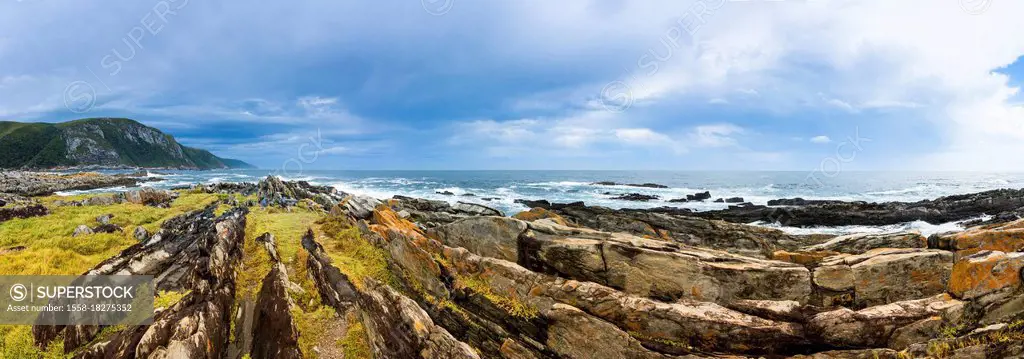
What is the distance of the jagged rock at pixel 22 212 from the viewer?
63.2 ft

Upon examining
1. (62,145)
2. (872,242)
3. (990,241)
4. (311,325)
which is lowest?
(311,325)

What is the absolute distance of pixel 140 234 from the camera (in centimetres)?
1661

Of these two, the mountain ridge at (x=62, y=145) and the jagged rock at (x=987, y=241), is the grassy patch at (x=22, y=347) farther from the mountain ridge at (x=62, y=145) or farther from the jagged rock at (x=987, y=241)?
the mountain ridge at (x=62, y=145)

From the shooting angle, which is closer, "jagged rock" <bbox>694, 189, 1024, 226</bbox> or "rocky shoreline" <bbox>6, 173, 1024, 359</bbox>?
"rocky shoreline" <bbox>6, 173, 1024, 359</bbox>

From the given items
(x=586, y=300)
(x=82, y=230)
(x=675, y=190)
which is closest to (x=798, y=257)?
(x=586, y=300)

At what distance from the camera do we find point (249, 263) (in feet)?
44.2

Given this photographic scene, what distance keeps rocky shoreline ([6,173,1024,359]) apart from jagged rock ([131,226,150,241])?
3.82 m

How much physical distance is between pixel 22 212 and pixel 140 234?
36.3ft

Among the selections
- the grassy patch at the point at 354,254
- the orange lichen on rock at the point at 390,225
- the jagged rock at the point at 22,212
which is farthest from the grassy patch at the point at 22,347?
the jagged rock at the point at 22,212

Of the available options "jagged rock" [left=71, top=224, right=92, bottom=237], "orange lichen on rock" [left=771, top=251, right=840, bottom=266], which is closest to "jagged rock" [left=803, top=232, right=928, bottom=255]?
"orange lichen on rock" [left=771, top=251, right=840, bottom=266]

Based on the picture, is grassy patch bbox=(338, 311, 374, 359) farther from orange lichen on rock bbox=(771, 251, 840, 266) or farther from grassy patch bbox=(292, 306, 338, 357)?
orange lichen on rock bbox=(771, 251, 840, 266)

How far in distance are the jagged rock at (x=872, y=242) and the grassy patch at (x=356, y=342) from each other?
51.1 feet

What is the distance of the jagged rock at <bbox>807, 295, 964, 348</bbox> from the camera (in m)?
6.45

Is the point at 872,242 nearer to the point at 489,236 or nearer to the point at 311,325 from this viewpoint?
the point at 489,236
